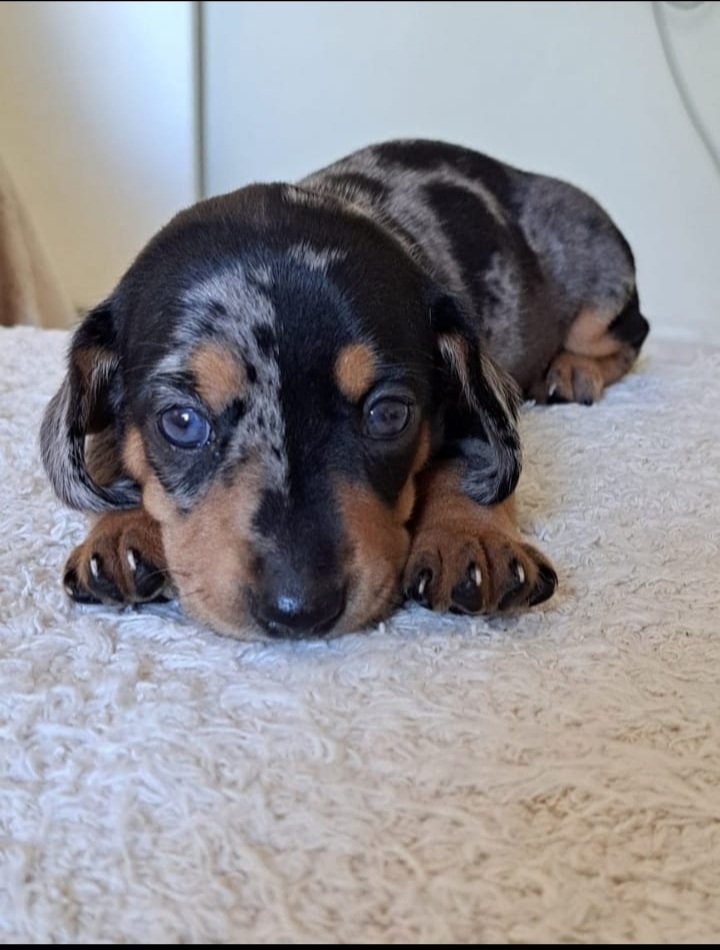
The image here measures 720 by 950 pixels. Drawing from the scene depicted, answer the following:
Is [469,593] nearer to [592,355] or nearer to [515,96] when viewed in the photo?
[592,355]

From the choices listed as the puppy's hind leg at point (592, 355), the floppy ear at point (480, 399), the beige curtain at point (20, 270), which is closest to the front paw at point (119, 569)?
the floppy ear at point (480, 399)

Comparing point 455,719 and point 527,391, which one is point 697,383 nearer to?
point 527,391

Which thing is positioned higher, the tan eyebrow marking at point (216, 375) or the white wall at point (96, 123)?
the tan eyebrow marking at point (216, 375)

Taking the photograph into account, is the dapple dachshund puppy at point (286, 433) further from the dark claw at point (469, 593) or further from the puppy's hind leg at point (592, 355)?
the puppy's hind leg at point (592, 355)

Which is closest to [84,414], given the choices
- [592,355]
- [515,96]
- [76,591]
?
[76,591]

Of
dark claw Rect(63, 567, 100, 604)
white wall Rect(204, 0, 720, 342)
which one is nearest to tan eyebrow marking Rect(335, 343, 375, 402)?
dark claw Rect(63, 567, 100, 604)
